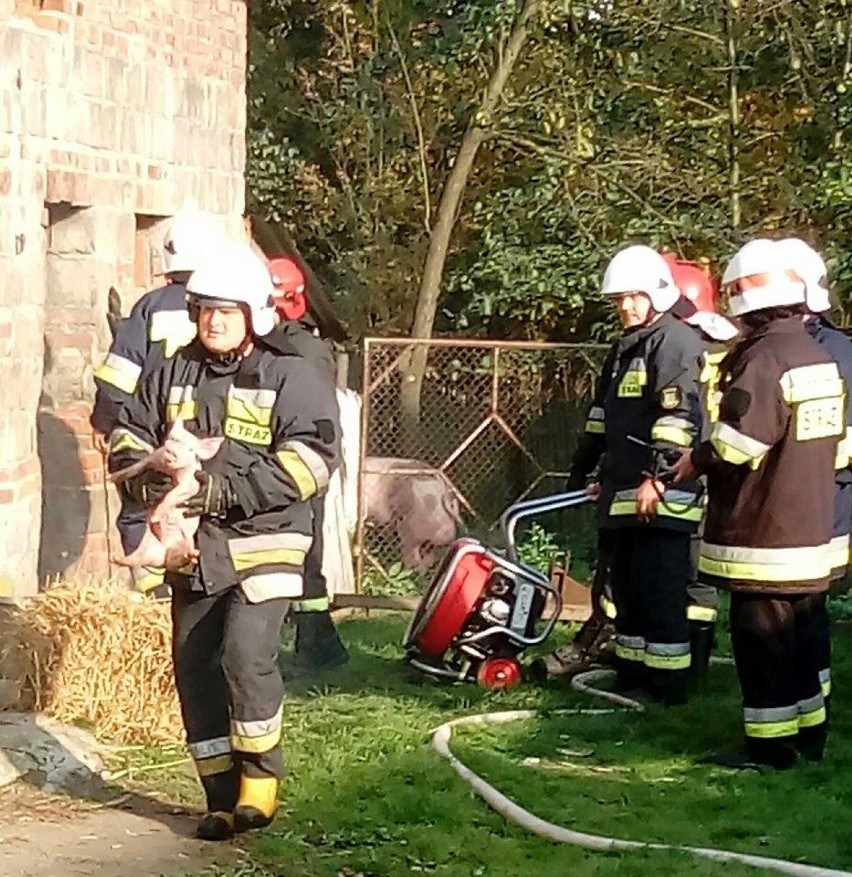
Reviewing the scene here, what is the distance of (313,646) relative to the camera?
8.54m

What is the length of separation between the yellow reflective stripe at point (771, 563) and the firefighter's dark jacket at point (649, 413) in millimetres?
1061

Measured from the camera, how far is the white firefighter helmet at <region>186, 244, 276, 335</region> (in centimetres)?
518

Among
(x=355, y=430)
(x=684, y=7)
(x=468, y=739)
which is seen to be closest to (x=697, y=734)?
(x=468, y=739)

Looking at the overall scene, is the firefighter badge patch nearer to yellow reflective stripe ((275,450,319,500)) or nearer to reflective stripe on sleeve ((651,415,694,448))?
reflective stripe on sleeve ((651,415,694,448))

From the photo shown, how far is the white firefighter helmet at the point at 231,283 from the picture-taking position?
17.0 feet

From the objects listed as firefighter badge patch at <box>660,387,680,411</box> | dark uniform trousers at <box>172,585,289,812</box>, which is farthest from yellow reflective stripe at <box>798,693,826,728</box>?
dark uniform trousers at <box>172,585,289,812</box>

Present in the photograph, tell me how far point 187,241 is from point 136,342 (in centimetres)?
55

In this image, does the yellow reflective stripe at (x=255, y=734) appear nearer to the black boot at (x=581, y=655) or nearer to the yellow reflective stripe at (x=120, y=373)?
the yellow reflective stripe at (x=120, y=373)

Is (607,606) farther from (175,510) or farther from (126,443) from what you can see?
(175,510)

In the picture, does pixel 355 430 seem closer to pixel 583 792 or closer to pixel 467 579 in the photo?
pixel 467 579

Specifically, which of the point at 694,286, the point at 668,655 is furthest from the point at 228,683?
the point at 694,286

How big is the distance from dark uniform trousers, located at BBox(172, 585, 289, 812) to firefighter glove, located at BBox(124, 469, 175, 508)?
306mm

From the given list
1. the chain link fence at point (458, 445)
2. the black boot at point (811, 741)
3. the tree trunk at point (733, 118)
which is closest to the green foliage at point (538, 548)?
the chain link fence at point (458, 445)

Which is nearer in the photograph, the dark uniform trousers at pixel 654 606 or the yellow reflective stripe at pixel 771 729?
the yellow reflective stripe at pixel 771 729
